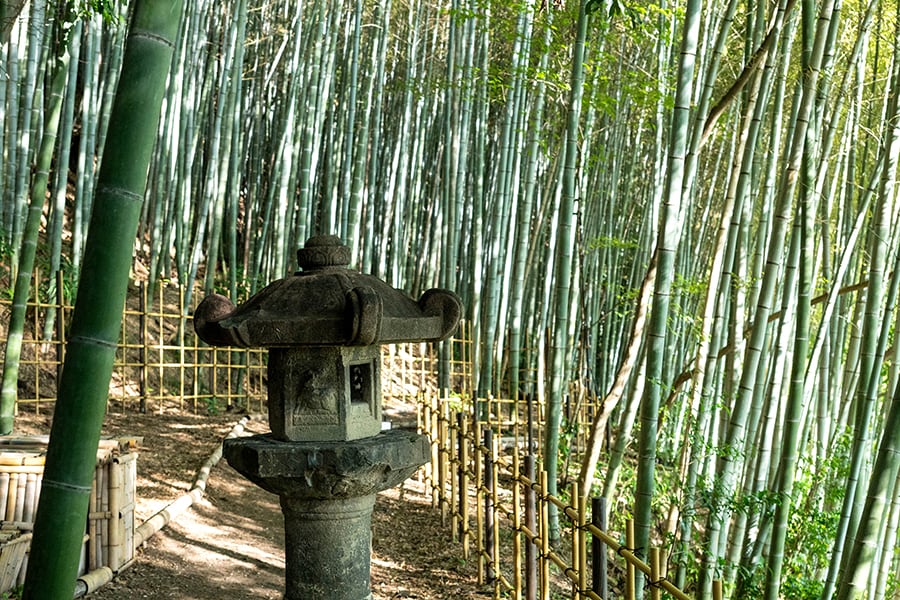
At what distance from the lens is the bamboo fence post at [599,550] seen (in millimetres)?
2689

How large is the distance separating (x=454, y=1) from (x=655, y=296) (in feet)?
16.4

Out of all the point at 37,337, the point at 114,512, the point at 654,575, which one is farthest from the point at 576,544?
the point at 37,337

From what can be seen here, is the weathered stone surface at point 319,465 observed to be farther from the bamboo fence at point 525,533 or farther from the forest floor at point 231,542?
the forest floor at point 231,542

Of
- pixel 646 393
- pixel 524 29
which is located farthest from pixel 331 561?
pixel 524 29

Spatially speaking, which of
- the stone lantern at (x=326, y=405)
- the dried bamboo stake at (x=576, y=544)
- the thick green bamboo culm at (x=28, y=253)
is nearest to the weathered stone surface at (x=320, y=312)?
the stone lantern at (x=326, y=405)

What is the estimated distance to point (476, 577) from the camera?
450 cm

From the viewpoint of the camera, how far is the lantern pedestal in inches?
112

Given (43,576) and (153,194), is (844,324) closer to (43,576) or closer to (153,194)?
(43,576)

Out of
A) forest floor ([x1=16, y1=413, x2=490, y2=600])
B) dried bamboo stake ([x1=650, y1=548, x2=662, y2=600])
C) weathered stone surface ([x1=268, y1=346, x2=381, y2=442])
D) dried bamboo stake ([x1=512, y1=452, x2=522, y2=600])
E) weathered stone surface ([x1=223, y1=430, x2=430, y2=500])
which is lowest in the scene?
forest floor ([x1=16, y1=413, x2=490, y2=600])

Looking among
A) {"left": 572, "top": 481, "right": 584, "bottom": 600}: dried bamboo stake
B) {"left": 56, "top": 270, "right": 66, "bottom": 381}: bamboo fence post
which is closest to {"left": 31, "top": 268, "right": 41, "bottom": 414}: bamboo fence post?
{"left": 56, "top": 270, "right": 66, "bottom": 381}: bamboo fence post

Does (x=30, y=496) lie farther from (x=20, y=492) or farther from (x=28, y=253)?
(x=28, y=253)

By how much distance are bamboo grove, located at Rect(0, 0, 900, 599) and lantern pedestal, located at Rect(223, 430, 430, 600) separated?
95cm

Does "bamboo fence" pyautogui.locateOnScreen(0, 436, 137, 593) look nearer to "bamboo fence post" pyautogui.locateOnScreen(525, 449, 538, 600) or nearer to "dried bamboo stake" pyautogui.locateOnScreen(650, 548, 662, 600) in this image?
"bamboo fence post" pyautogui.locateOnScreen(525, 449, 538, 600)

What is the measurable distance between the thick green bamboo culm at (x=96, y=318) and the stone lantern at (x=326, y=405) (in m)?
1.51
